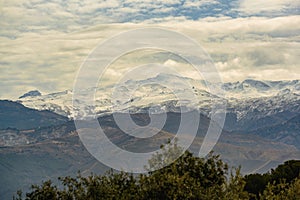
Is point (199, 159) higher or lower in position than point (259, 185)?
higher

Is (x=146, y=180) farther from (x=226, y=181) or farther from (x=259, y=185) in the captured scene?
(x=259, y=185)

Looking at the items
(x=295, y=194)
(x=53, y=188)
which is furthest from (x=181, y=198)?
(x=295, y=194)

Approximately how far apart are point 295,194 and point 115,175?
27.2m

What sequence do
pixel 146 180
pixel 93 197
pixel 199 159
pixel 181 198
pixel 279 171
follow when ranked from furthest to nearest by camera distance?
pixel 279 171 < pixel 199 159 < pixel 93 197 < pixel 146 180 < pixel 181 198

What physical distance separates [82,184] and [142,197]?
42.1 ft

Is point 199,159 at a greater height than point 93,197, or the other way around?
point 199,159

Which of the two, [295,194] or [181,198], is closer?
[181,198]

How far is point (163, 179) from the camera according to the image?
71062 mm

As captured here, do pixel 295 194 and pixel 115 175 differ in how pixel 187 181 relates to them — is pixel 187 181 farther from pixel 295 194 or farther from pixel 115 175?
pixel 295 194

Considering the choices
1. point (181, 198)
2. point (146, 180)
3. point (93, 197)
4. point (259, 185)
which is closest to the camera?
point (181, 198)

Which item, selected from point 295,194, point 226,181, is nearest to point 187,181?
point 226,181

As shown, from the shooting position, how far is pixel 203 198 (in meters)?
69.2

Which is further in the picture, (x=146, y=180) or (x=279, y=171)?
(x=279, y=171)

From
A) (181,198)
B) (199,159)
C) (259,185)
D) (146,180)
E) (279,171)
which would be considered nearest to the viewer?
(181,198)
